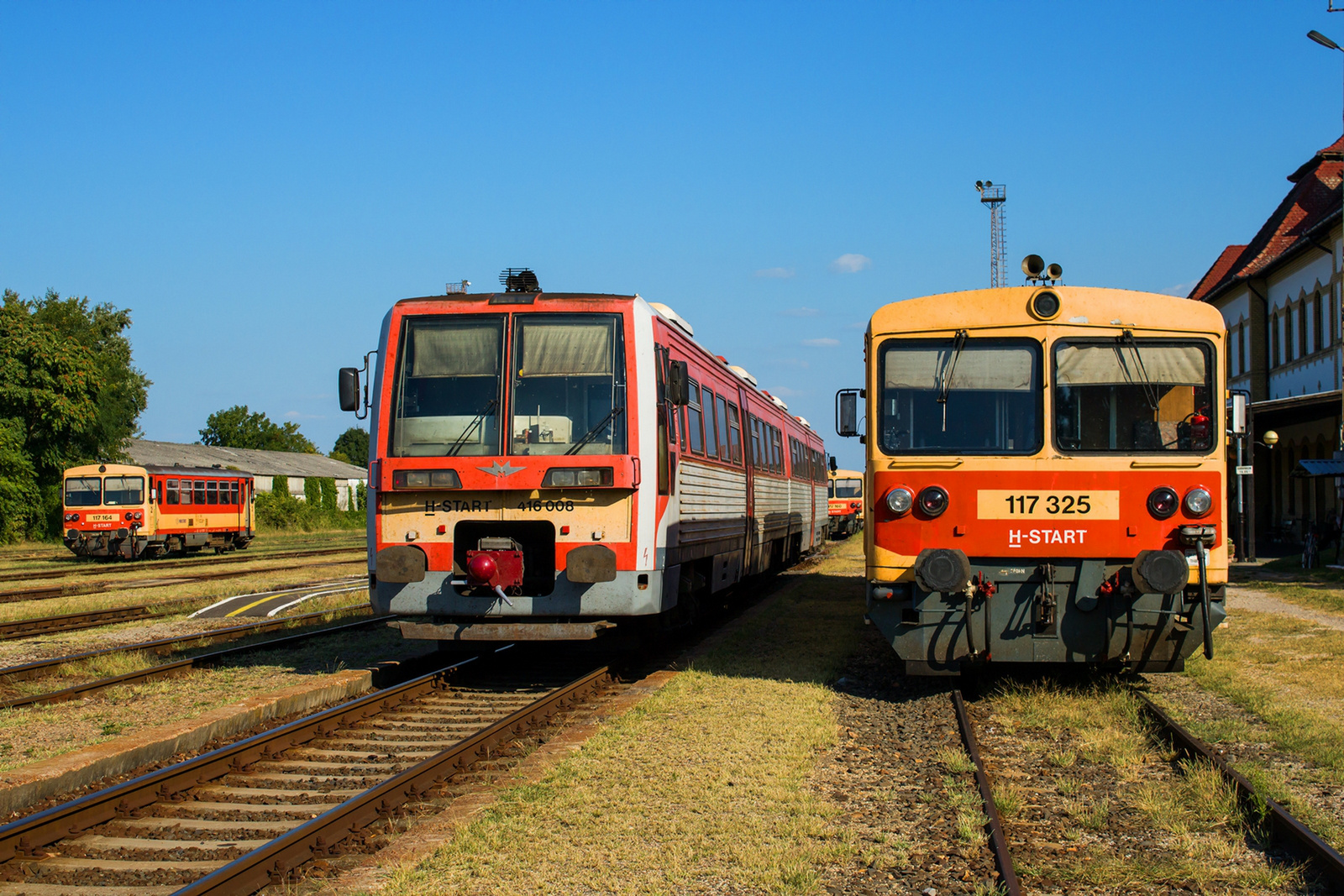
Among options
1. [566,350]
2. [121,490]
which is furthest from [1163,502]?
[121,490]

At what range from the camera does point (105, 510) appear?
3177 cm

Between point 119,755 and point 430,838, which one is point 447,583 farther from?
point 430,838

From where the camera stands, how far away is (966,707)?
29.3 feet

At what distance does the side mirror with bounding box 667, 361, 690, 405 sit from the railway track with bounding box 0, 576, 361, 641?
30.2ft


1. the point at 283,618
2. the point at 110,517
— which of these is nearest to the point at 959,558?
the point at 283,618

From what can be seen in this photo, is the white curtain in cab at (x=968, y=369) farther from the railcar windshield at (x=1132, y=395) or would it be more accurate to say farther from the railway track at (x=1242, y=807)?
the railway track at (x=1242, y=807)

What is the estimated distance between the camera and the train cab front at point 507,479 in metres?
9.13

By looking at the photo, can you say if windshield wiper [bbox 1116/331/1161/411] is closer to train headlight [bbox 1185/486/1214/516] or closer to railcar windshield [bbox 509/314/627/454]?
train headlight [bbox 1185/486/1214/516]

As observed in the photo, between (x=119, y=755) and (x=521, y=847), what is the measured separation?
2.94m

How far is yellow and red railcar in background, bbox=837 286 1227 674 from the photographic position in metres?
8.36

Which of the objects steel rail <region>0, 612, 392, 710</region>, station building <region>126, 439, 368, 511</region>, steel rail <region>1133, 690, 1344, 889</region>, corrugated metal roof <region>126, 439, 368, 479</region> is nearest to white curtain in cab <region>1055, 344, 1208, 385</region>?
steel rail <region>1133, 690, 1344, 889</region>

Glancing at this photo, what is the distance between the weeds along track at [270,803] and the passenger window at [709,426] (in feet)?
13.0

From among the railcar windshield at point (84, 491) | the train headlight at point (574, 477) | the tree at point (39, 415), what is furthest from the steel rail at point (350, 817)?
the tree at point (39, 415)

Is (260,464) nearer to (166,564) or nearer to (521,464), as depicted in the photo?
(166,564)
